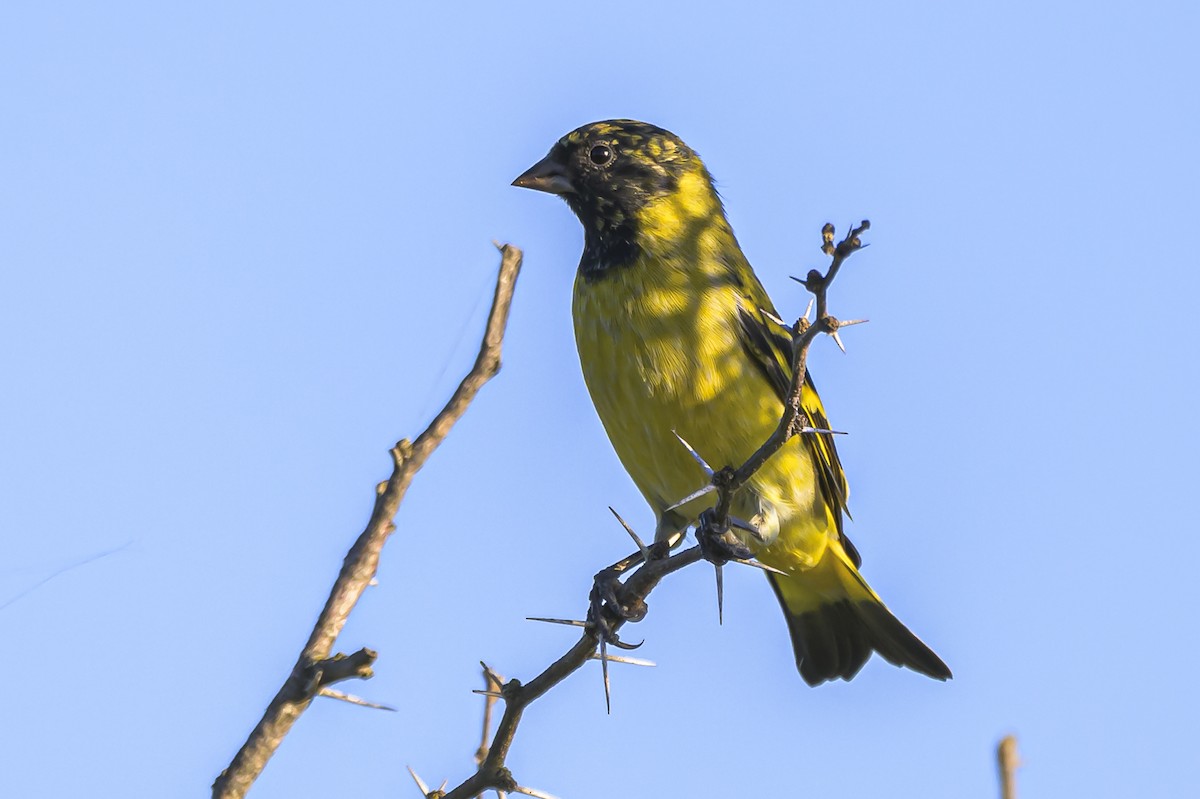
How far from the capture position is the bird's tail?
6.65 metres

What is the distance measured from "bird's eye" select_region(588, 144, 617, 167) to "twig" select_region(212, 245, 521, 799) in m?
2.22

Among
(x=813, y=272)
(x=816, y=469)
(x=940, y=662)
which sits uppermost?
(x=813, y=272)

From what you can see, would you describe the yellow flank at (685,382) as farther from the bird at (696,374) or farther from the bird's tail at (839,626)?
the bird's tail at (839,626)

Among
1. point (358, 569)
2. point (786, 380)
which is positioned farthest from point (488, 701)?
point (786, 380)

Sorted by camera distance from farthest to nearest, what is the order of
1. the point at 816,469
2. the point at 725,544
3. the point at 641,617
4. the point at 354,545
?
the point at 816,469 → the point at 641,617 → the point at 725,544 → the point at 354,545

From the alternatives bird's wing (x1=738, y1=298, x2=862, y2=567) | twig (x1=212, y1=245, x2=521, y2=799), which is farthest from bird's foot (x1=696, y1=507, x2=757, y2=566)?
bird's wing (x1=738, y1=298, x2=862, y2=567)

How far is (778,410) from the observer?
5.78 metres

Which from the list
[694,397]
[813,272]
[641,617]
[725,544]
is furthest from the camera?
[694,397]

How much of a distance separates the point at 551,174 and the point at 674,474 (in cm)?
167

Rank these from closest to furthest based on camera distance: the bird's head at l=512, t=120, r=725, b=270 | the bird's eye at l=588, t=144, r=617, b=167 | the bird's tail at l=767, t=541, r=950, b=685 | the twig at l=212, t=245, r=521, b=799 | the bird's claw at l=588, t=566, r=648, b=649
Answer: the twig at l=212, t=245, r=521, b=799
the bird's claw at l=588, t=566, r=648, b=649
the bird's head at l=512, t=120, r=725, b=270
the bird's eye at l=588, t=144, r=617, b=167
the bird's tail at l=767, t=541, r=950, b=685

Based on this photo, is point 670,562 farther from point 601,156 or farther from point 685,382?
point 601,156

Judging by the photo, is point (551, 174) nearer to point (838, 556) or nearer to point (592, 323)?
point (592, 323)

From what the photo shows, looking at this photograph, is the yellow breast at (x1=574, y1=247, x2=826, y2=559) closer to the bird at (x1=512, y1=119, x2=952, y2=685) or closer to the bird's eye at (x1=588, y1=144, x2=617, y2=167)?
the bird at (x1=512, y1=119, x2=952, y2=685)

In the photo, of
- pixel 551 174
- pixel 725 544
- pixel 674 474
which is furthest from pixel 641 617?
pixel 551 174
